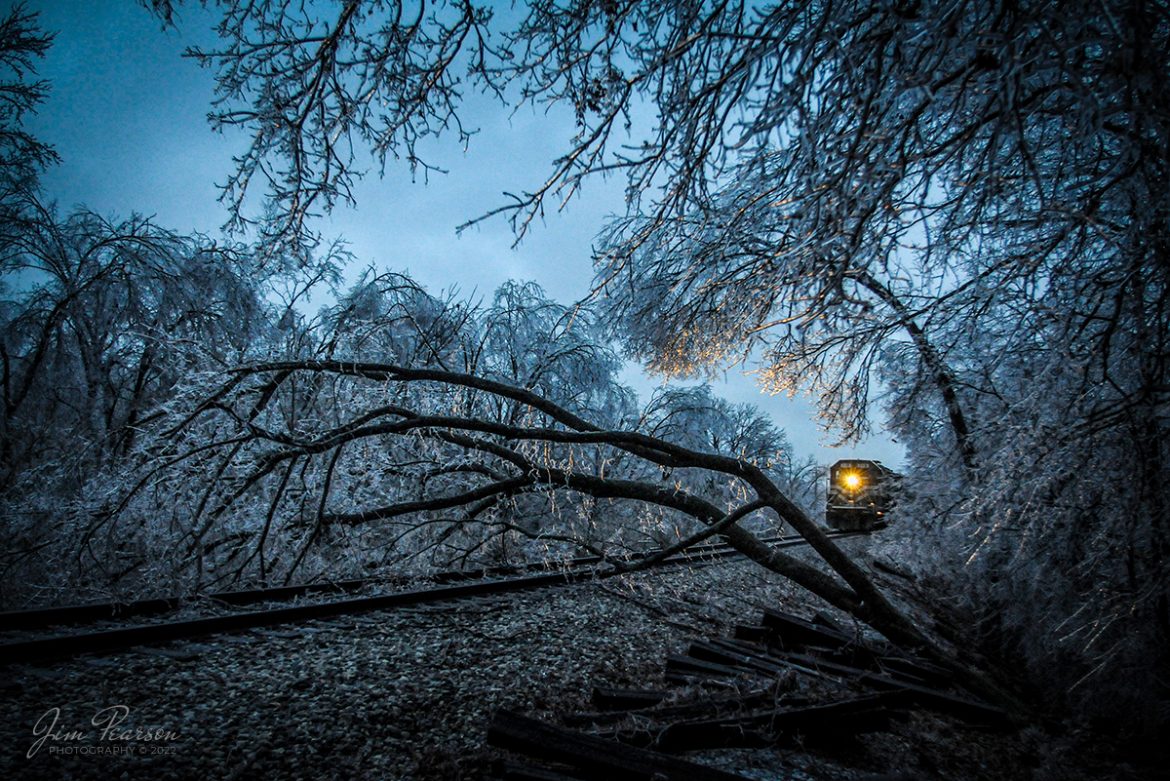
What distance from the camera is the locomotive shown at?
19969mm

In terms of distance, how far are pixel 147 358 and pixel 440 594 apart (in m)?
9.88

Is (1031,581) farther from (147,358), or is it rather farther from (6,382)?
(6,382)

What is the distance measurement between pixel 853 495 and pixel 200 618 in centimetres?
2163

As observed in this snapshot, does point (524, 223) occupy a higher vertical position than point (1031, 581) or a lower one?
higher

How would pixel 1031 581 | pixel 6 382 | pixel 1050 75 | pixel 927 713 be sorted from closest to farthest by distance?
pixel 1050 75, pixel 927 713, pixel 1031 581, pixel 6 382

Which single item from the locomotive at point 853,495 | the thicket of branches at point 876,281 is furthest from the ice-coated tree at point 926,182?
the locomotive at point 853,495

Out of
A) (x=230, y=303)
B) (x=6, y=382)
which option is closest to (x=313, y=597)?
(x=230, y=303)

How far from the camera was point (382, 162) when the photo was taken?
12.8ft

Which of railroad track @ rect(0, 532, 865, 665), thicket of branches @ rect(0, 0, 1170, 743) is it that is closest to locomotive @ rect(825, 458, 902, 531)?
thicket of branches @ rect(0, 0, 1170, 743)

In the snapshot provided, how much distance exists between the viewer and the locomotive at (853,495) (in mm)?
19969
